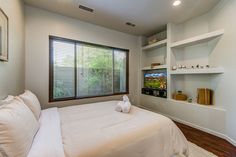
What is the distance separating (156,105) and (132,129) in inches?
114

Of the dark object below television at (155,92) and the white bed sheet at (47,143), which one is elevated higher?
the dark object below television at (155,92)

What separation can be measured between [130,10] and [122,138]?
2837 mm

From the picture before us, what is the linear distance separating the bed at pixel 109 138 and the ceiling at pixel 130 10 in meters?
2.42

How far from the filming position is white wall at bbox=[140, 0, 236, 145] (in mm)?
2326

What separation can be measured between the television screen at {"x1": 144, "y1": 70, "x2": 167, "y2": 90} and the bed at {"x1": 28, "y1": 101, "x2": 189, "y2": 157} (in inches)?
93.8

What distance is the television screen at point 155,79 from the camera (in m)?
3.97

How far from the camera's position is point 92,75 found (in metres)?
3.75

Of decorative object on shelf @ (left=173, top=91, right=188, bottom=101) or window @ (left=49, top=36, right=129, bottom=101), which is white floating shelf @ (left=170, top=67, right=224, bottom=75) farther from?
window @ (left=49, top=36, right=129, bottom=101)

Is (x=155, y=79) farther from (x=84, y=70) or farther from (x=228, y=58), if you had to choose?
(x=84, y=70)

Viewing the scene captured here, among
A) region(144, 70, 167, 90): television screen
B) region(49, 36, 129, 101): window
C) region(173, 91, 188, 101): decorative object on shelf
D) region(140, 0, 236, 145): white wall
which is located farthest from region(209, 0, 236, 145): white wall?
region(49, 36, 129, 101): window

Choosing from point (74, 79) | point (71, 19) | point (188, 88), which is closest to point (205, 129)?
point (188, 88)

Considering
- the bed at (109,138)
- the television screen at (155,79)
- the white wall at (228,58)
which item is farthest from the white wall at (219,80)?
the bed at (109,138)

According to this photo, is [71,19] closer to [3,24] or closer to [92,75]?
[92,75]

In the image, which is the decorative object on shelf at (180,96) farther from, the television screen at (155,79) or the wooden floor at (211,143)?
the wooden floor at (211,143)
